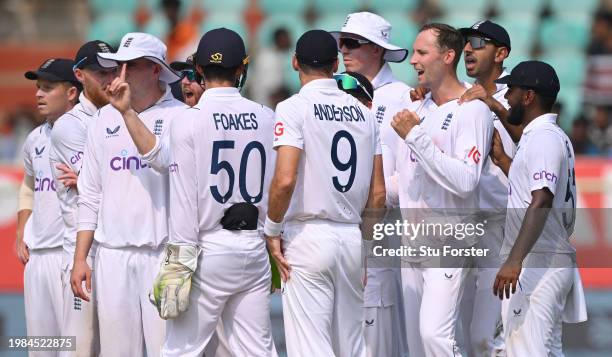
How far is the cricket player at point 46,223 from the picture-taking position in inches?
337

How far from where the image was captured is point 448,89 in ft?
26.2

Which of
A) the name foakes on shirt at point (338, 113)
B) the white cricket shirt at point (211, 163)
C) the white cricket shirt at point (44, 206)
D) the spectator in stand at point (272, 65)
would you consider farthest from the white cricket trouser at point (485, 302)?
the spectator in stand at point (272, 65)

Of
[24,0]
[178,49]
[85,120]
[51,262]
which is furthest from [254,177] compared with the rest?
[24,0]

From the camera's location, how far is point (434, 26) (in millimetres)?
8039

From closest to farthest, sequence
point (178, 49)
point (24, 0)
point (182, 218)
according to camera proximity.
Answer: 1. point (182, 218)
2. point (178, 49)
3. point (24, 0)

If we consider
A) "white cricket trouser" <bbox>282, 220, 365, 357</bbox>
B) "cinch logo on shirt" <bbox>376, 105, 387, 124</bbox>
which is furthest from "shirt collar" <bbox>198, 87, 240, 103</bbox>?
"cinch logo on shirt" <bbox>376, 105, 387, 124</bbox>

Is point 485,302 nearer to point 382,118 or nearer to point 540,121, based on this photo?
point 540,121

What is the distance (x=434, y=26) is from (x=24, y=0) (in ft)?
34.9

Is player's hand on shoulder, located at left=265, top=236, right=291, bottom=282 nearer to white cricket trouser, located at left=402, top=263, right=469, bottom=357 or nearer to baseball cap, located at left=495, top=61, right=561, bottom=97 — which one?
white cricket trouser, located at left=402, top=263, right=469, bottom=357

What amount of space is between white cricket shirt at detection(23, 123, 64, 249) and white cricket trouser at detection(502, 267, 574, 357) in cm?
335

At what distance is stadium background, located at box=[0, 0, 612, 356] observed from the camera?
15234mm

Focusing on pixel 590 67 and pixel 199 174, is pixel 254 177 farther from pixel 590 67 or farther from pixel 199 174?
pixel 590 67

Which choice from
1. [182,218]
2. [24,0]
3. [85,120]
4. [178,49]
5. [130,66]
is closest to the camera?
[182,218]

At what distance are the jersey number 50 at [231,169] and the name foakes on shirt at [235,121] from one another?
0.09 metres
